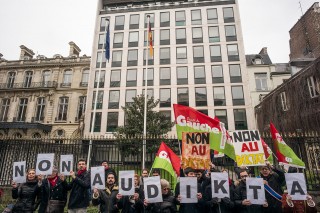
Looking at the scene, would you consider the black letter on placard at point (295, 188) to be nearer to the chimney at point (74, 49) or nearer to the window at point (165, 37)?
the window at point (165, 37)

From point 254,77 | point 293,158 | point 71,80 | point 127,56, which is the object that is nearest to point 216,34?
point 254,77

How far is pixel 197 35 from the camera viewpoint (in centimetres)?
3362

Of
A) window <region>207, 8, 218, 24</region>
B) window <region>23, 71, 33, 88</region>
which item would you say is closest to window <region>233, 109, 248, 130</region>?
window <region>207, 8, 218, 24</region>

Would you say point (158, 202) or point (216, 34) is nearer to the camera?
point (158, 202)

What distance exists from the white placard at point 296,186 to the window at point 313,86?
1563cm

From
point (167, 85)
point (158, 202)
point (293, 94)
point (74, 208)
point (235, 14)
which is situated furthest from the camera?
point (235, 14)

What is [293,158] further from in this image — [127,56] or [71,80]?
[71,80]

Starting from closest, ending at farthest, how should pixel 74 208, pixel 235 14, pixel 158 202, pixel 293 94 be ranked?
pixel 158 202
pixel 74 208
pixel 293 94
pixel 235 14

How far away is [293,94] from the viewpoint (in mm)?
20125

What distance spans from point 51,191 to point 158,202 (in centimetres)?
302

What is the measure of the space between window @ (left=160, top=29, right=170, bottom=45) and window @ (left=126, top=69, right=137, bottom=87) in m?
6.10

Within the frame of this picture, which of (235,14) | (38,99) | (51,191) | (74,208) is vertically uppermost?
(235,14)

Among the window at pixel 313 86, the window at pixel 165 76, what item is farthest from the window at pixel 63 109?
the window at pixel 313 86

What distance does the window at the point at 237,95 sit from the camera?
98.8 feet
